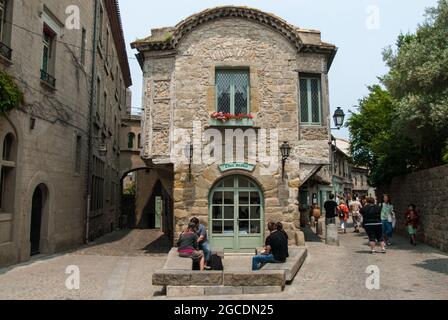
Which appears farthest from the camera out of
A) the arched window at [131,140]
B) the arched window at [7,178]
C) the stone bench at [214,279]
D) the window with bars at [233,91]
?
the arched window at [131,140]

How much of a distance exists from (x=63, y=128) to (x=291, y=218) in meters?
7.76

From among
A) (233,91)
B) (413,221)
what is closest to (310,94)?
(233,91)

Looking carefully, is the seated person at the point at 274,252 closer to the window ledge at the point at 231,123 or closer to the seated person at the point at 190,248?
the seated person at the point at 190,248

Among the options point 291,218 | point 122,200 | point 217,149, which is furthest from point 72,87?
point 122,200

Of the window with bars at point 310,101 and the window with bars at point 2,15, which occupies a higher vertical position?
the window with bars at point 2,15

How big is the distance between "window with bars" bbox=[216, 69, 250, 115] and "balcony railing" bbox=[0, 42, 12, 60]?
18.3 ft

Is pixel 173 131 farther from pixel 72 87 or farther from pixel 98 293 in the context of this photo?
pixel 98 293

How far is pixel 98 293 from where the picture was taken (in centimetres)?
757

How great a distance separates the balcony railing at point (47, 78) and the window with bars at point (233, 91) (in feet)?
16.4

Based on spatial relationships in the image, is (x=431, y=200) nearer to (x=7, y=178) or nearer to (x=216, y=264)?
(x=216, y=264)

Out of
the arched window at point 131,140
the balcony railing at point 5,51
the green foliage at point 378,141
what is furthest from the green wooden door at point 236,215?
the arched window at point 131,140

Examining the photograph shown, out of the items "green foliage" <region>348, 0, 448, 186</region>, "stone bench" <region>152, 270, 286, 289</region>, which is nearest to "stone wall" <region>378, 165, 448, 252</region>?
"green foliage" <region>348, 0, 448, 186</region>

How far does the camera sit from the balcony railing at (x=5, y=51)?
9.74 meters

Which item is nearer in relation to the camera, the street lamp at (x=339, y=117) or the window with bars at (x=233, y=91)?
the window with bars at (x=233, y=91)
